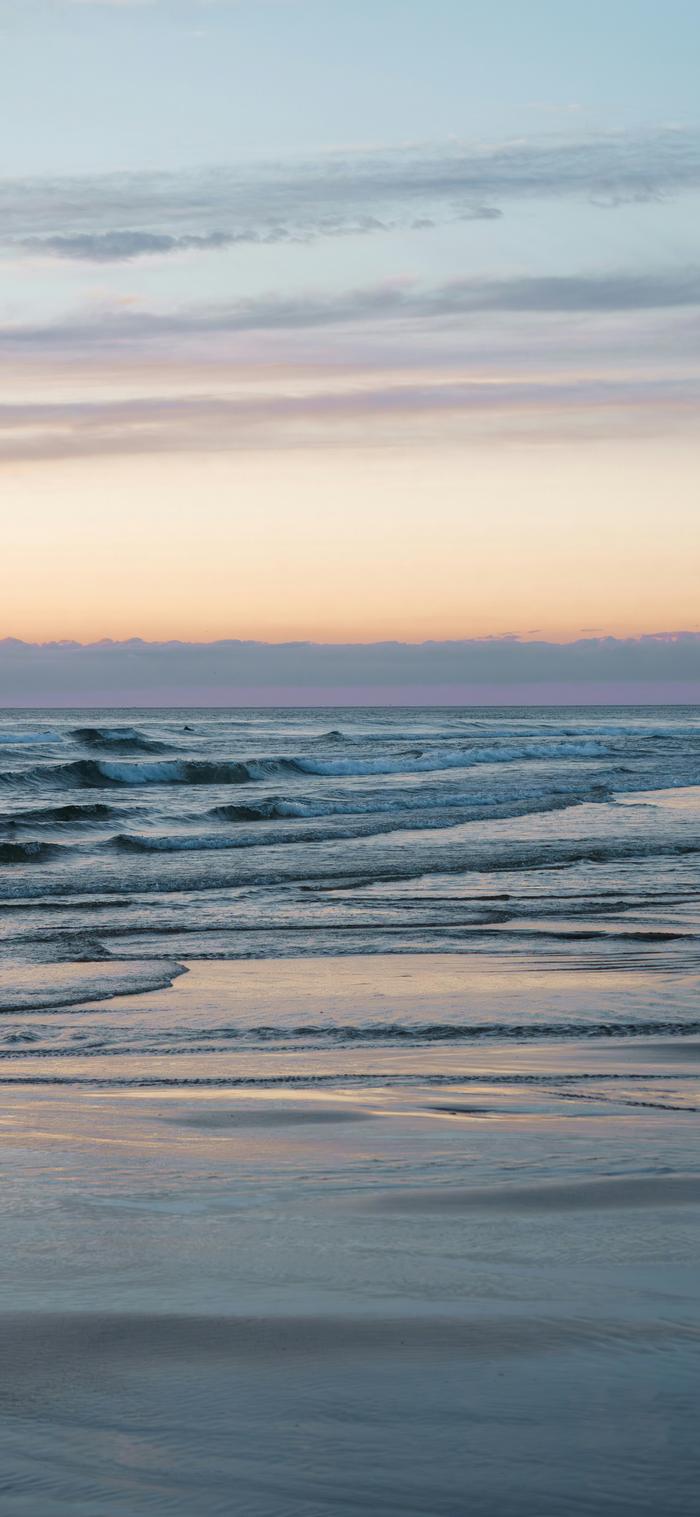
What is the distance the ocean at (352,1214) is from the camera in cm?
257

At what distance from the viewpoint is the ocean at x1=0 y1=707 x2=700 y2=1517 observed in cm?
257

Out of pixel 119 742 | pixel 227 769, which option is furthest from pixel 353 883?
pixel 119 742

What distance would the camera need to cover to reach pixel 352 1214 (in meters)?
3.97

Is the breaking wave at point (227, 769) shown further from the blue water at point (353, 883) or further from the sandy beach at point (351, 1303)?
the sandy beach at point (351, 1303)

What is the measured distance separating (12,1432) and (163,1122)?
248 cm

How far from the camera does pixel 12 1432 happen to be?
2656mm

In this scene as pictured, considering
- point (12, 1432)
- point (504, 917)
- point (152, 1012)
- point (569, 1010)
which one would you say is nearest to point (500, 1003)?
point (569, 1010)

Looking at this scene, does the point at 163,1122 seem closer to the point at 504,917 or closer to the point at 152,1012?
the point at 152,1012

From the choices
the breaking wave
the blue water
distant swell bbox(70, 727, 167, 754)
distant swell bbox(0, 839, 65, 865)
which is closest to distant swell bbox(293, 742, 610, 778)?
the breaking wave

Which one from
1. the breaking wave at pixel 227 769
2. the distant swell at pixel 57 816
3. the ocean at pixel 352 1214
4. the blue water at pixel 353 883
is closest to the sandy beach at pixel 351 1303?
the ocean at pixel 352 1214

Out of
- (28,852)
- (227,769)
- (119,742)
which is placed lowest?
(28,852)

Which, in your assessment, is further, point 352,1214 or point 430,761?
point 430,761

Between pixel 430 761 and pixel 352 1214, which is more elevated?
pixel 352 1214

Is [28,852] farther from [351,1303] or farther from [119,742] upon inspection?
[119,742]
